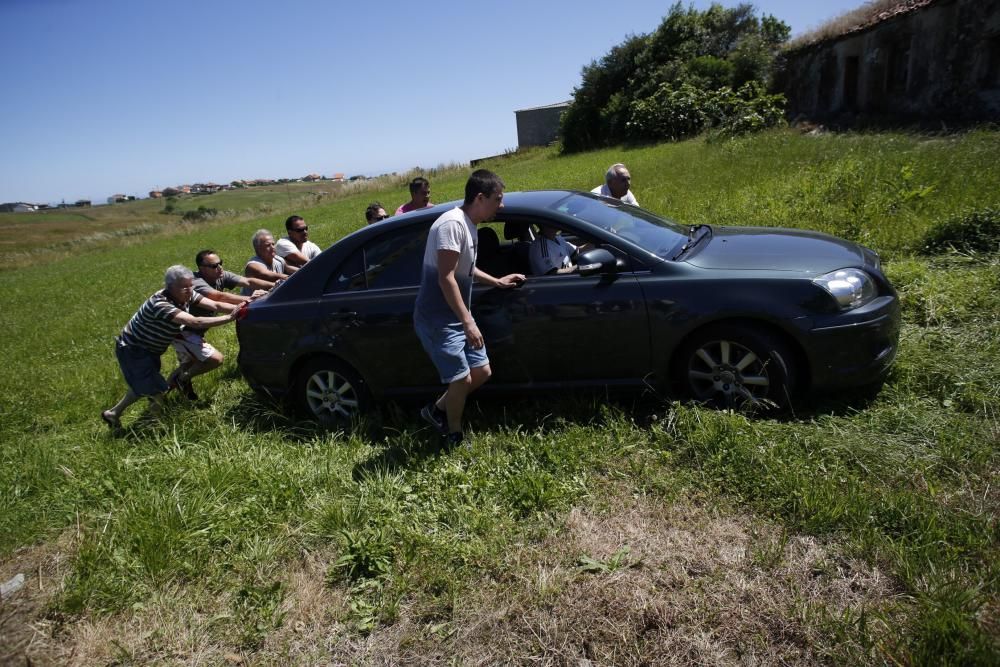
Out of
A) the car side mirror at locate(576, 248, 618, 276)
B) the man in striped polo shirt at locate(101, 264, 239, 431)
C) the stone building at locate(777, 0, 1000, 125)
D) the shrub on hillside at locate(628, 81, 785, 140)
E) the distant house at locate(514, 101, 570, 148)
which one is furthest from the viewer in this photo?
the distant house at locate(514, 101, 570, 148)

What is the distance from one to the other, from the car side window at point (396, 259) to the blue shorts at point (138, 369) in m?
2.61

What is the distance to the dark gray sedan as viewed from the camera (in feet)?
12.6

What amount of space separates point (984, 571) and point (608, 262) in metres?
2.49

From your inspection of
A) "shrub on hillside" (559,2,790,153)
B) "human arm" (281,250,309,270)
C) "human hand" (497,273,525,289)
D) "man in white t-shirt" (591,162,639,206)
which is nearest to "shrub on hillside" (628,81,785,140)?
"shrub on hillside" (559,2,790,153)

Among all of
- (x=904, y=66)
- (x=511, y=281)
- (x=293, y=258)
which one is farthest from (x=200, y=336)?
(x=904, y=66)

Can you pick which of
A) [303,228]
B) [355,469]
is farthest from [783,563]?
[303,228]

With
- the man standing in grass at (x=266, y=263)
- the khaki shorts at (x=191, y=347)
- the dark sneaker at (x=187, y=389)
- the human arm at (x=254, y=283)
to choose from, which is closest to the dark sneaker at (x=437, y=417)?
the khaki shorts at (x=191, y=347)

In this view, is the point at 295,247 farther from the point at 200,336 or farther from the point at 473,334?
the point at 473,334

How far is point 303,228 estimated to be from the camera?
7730mm

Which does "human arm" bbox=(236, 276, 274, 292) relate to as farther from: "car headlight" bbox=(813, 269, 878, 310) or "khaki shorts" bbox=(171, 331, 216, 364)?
"car headlight" bbox=(813, 269, 878, 310)

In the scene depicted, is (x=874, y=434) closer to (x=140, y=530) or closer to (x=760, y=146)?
(x=140, y=530)

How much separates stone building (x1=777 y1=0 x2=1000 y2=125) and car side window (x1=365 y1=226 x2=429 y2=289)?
16918 millimetres

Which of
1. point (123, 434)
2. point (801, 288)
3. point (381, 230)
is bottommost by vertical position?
point (123, 434)

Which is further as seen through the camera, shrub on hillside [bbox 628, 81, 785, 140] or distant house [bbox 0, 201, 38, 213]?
distant house [bbox 0, 201, 38, 213]
